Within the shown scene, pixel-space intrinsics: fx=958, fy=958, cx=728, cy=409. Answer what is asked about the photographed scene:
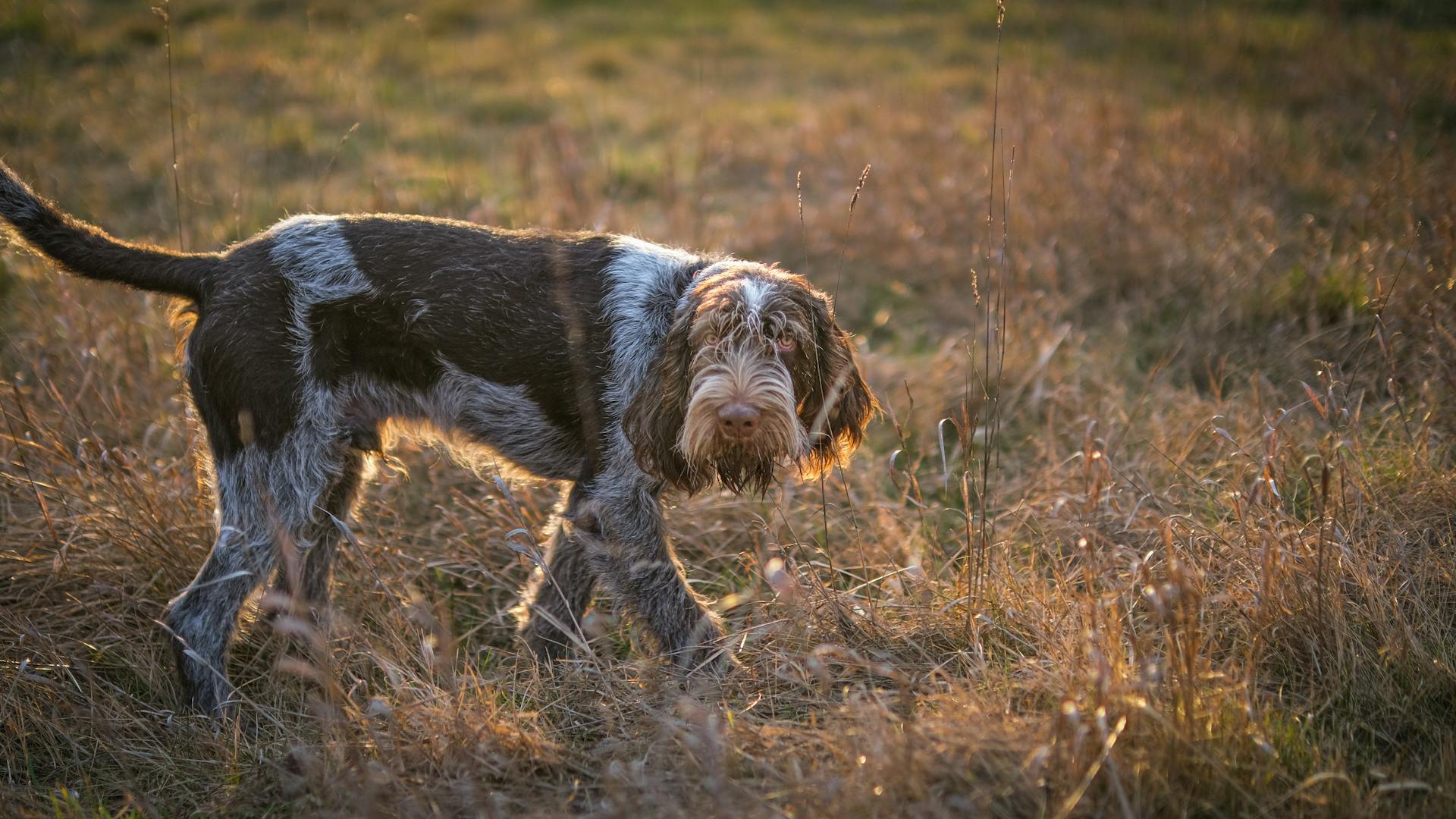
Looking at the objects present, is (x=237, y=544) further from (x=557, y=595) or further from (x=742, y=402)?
(x=742, y=402)

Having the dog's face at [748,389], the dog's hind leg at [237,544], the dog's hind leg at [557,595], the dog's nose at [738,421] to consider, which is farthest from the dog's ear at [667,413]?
the dog's hind leg at [237,544]

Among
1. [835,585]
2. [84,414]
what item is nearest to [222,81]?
[84,414]

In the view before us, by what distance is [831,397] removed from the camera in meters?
3.02

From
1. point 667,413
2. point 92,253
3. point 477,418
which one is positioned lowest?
point 477,418

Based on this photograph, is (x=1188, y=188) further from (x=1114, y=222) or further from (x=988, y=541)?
(x=988, y=541)

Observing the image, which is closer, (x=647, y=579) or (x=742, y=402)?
(x=742, y=402)

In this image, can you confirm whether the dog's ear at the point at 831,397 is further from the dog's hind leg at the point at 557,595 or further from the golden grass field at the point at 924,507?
the dog's hind leg at the point at 557,595

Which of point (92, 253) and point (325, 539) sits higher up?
point (92, 253)

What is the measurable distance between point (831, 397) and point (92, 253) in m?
2.48

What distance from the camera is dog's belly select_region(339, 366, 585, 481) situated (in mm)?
A: 3301

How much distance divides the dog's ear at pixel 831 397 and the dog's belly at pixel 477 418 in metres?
0.84

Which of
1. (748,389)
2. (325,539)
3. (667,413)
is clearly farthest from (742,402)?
(325,539)

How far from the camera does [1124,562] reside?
3.40 meters

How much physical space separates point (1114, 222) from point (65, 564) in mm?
6001
